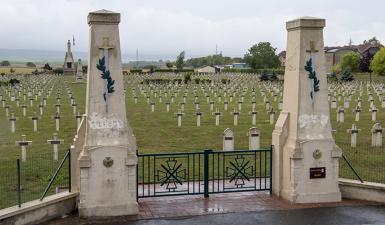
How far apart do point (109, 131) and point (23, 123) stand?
1793 centimetres

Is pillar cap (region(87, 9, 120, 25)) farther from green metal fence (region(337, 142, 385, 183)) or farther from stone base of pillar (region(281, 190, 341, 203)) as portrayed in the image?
green metal fence (region(337, 142, 385, 183))

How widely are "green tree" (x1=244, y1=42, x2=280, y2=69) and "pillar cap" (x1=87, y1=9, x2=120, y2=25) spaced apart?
107m

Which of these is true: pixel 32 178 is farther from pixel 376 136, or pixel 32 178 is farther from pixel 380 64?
pixel 380 64

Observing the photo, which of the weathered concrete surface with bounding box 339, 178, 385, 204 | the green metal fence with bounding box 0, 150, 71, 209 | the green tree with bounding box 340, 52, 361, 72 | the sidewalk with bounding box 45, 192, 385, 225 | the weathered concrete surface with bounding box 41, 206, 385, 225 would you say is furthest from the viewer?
the green tree with bounding box 340, 52, 361, 72

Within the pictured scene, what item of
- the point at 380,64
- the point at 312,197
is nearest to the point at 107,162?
the point at 312,197

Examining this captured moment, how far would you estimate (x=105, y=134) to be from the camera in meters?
9.92

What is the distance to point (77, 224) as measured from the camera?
9461 millimetres

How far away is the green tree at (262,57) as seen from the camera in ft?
378

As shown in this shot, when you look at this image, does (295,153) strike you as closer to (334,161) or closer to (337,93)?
(334,161)

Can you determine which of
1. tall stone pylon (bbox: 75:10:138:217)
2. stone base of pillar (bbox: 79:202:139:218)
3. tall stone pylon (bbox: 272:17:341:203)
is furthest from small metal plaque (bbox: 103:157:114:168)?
tall stone pylon (bbox: 272:17:341:203)

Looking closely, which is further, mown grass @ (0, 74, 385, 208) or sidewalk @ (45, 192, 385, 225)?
mown grass @ (0, 74, 385, 208)

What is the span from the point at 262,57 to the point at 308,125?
107007 mm

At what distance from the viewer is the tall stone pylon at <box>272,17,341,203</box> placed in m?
10.7

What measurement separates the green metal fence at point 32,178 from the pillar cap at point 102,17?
2.75 metres
